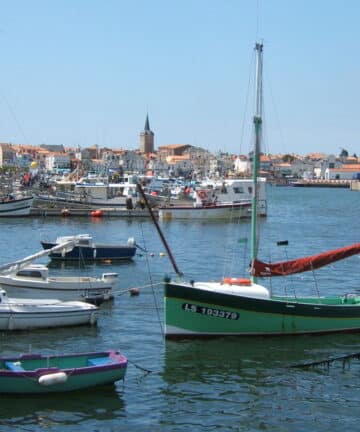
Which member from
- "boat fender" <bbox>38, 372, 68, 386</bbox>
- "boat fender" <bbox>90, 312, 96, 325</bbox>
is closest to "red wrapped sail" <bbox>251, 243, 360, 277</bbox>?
"boat fender" <bbox>90, 312, 96, 325</bbox>

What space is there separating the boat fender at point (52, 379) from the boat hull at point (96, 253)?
82.8ft

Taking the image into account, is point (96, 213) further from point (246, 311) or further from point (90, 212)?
point (246, 311)

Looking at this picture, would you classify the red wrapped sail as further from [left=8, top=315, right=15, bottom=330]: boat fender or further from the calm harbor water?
[left=8, top=315, right=15, bottom=330]: boat fender

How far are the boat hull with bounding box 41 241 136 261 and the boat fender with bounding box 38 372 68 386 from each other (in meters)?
25.2

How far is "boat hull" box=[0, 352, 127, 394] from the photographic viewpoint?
741 inches

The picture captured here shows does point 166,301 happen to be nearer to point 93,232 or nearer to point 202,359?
point 202,359

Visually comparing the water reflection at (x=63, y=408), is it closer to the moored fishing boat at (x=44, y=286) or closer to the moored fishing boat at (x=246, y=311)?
the moored fishing boat at (x=246, y=311)

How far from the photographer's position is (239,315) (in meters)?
25.0


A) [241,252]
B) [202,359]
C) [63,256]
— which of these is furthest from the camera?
[241,252]

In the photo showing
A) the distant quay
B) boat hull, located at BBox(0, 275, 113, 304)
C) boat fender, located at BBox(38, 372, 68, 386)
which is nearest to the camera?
boat fender, located at BBox(38, 372, 68, 386)

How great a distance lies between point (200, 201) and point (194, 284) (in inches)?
2289

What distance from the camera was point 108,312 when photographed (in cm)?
2991

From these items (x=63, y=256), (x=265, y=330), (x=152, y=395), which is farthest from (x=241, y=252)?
(x=152, y=395)

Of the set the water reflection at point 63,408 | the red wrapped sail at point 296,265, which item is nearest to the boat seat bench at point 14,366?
the water reflection at point 63,408
